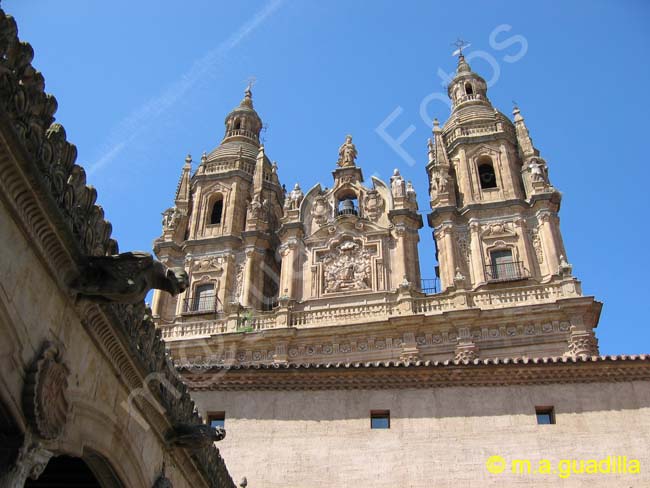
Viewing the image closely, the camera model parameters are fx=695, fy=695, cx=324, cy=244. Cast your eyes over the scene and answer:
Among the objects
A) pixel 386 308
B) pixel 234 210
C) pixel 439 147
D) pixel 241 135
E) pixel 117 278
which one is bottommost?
pixel 117 278

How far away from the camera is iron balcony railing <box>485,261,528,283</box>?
30547 millimetres

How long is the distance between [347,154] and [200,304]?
12129 mm

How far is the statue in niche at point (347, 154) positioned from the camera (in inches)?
1527

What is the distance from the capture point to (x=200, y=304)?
3397 centimetres

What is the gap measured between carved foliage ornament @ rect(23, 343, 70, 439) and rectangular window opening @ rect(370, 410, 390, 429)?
37.7 feet

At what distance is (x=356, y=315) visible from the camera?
2972cm

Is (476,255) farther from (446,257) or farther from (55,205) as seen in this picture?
(55,205)

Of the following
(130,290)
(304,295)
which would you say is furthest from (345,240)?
(130,290)

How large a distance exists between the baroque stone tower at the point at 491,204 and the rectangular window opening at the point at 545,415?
41.6 feet

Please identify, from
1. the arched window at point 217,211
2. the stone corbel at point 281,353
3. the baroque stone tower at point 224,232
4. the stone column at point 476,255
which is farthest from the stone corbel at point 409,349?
the arched window at point 217,211

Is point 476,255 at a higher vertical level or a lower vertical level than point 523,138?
lower

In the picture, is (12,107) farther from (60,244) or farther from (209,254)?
(209,254)

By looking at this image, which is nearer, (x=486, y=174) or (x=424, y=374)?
(x=424, y=374)

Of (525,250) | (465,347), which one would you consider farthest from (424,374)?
(525,250)
